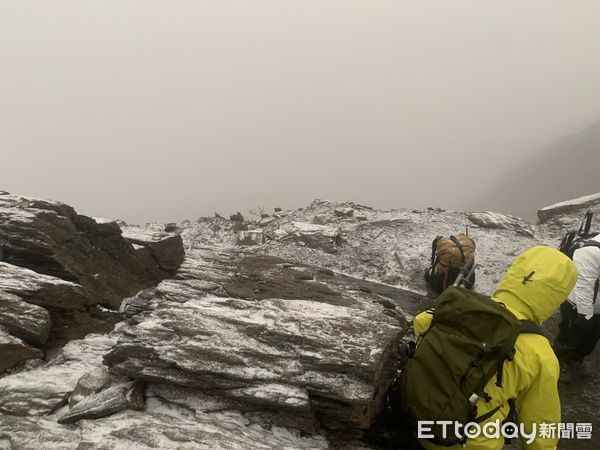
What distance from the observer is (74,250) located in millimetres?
8523

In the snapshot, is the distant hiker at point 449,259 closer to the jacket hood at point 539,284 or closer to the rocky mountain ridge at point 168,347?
the rocky mountain ridge at point 168,347

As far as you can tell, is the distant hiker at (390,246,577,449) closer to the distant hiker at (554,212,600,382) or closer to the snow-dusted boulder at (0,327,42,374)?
the distant hiker at (554,212,600,382)

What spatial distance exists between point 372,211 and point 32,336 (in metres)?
16.1

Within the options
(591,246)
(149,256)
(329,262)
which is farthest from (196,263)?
(591,246)

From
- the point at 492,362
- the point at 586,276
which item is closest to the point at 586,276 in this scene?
the point at 586,276

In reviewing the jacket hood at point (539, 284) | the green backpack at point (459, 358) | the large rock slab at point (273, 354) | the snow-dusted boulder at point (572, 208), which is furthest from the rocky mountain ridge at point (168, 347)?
the snow-dusted boulder at point (572, 208)

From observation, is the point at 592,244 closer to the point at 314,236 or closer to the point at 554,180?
the point at 314,236

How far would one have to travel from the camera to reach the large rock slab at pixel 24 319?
6.12 metres

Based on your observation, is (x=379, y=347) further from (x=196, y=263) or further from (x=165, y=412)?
(x=196, y=263)

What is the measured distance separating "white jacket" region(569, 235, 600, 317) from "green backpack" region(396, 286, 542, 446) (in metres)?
4.06

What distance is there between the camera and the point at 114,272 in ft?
29.9

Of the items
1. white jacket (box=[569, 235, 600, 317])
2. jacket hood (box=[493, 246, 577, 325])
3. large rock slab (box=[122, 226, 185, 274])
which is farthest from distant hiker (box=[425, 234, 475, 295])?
large rock slab (box=[122, 226, 185, 274])

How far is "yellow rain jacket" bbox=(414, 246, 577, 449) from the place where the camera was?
451cm

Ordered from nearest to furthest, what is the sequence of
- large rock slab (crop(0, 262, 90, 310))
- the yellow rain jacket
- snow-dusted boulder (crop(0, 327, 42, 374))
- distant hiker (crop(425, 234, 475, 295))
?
the yellow rain jacket → snow-dusted boulder (crop(0, 327, 42, 374)) → large rock slab (crop(0, 262, 90, 310)) → distant hiker (crop(425, 234, 475, 295))
